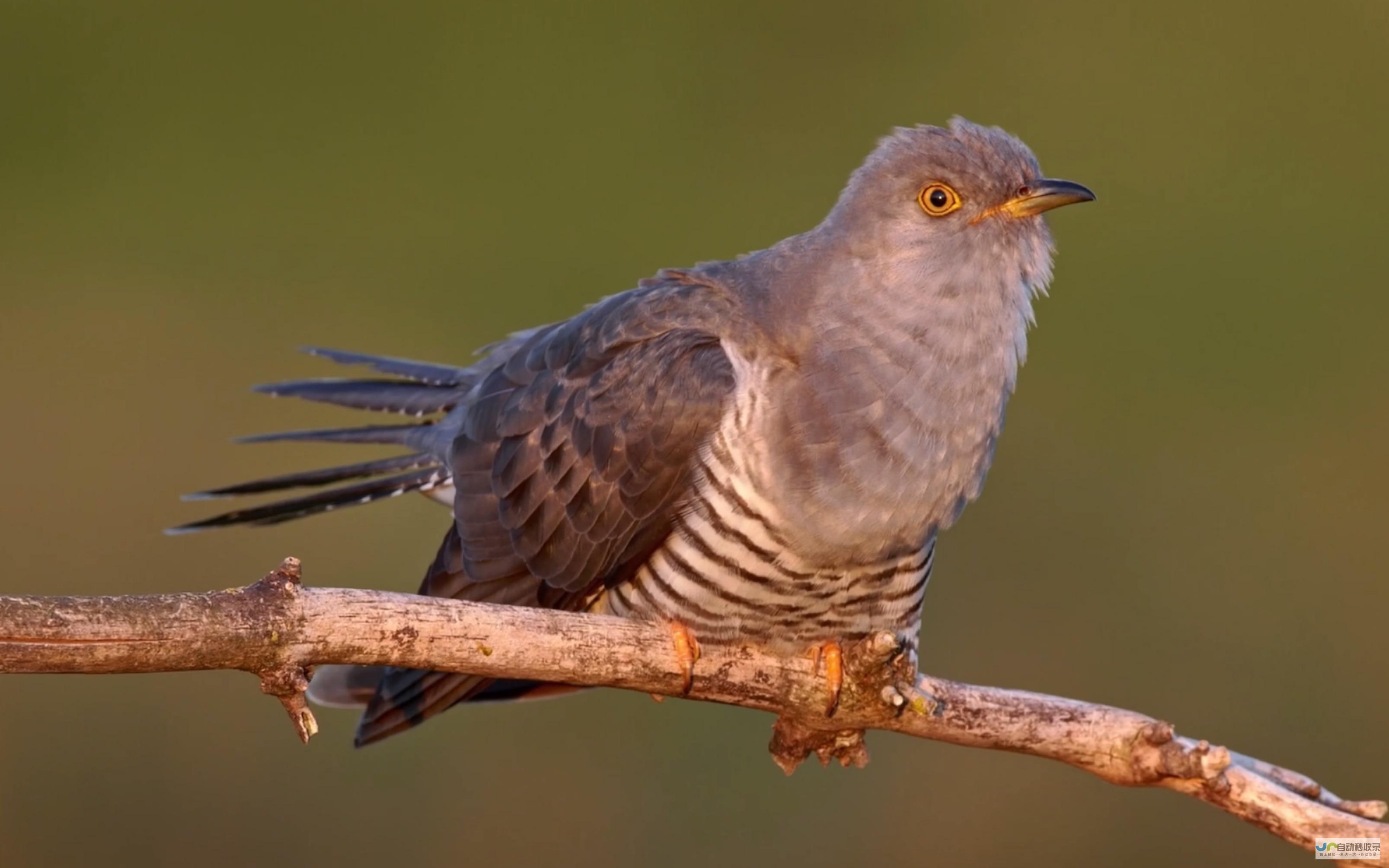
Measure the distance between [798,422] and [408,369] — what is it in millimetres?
1462

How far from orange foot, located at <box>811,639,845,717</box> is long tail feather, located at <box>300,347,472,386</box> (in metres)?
1.31

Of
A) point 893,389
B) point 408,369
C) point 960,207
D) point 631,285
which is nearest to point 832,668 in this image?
point 893,389

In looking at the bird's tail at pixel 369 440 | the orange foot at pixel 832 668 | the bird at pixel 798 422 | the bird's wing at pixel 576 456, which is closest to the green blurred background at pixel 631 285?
the bird's tail at pixel 369 440

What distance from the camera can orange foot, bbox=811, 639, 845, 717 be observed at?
9.82 ft

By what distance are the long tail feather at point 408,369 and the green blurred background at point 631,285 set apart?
173 cm

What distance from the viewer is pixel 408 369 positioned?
13.1 ft

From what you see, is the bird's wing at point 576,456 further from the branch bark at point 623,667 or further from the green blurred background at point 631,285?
the green blurred background at point 631,285

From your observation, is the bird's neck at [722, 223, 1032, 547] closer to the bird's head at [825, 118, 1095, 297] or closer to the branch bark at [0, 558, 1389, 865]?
the bird's head at [825, 118, 1095, 297]

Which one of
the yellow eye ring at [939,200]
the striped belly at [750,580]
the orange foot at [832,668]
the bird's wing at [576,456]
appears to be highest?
the yellow eye ring at [939,200]

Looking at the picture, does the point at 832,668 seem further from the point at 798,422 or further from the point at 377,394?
the point at 377,394

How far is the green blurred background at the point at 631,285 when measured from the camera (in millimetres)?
5188

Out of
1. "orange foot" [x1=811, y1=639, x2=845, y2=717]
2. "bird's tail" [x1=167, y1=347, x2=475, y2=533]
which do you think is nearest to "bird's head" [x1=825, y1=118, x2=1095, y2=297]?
"orange foot" [x1=811, y1=639, x2=845, y2=717]

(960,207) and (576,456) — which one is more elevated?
(960,207)

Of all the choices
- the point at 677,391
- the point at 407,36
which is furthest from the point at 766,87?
the point at 677,391
